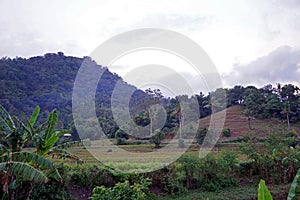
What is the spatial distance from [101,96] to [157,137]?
5.46 meters

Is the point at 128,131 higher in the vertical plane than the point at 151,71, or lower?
lower

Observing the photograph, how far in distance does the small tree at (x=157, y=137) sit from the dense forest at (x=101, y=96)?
2.87ft

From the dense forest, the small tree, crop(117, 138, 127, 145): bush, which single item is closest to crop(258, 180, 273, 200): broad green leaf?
the dense forest

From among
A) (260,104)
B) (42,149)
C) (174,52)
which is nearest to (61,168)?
(42,149)

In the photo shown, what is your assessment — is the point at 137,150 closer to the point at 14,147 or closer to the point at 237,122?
the point at 14,147

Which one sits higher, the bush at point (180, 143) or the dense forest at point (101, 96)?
the dense forest at point (101, 96)

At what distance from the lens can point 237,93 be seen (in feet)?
92.7

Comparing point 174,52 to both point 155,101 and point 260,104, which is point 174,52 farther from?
point 260,104

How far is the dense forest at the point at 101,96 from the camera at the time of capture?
15.7m

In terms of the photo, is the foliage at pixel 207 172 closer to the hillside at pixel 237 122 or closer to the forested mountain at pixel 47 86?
the forested mountain at pixel 47 86

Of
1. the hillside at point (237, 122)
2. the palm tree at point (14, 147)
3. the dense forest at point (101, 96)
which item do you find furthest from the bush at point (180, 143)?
the palm tree at point (14, 147)

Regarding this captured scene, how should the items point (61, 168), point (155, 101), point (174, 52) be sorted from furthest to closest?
point (155, 101)
point (174, 52)
point (61, 168)

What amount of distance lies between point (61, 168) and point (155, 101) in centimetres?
903

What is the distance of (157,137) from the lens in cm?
1556
